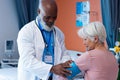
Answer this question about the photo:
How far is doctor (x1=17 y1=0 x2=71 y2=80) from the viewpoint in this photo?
5.43ft

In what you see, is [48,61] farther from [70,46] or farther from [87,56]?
[70,46]

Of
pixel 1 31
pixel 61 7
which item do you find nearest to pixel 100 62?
pixel 1 31

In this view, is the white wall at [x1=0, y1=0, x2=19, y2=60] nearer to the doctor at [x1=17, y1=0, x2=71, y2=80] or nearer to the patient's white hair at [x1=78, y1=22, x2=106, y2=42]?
the doctor at [x1=17, y1=0, x2=71, y2=80]

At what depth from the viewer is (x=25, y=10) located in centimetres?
385

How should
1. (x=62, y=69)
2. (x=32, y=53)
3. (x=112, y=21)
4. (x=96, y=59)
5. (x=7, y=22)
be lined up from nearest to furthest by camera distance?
(x=96, y=59) < (x=62, y=69) < (x=32, y=53) < (x=112, y=21) < (x=7, y=22)

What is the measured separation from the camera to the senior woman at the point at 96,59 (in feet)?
4.70

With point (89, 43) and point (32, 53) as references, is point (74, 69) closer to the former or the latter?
point (89, 43)

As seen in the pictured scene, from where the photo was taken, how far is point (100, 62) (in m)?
1.44

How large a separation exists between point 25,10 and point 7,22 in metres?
0.36

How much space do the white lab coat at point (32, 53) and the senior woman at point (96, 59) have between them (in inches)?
12.3

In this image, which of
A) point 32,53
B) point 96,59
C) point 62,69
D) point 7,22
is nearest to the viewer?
point 96,59

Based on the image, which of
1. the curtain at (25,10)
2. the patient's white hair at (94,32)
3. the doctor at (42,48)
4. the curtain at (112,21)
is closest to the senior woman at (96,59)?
the patient's white hair at (94,32)

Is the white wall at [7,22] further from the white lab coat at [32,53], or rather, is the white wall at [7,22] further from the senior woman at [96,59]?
the senior woman at [96,59]

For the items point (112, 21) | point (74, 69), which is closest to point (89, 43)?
point (74, 69)
